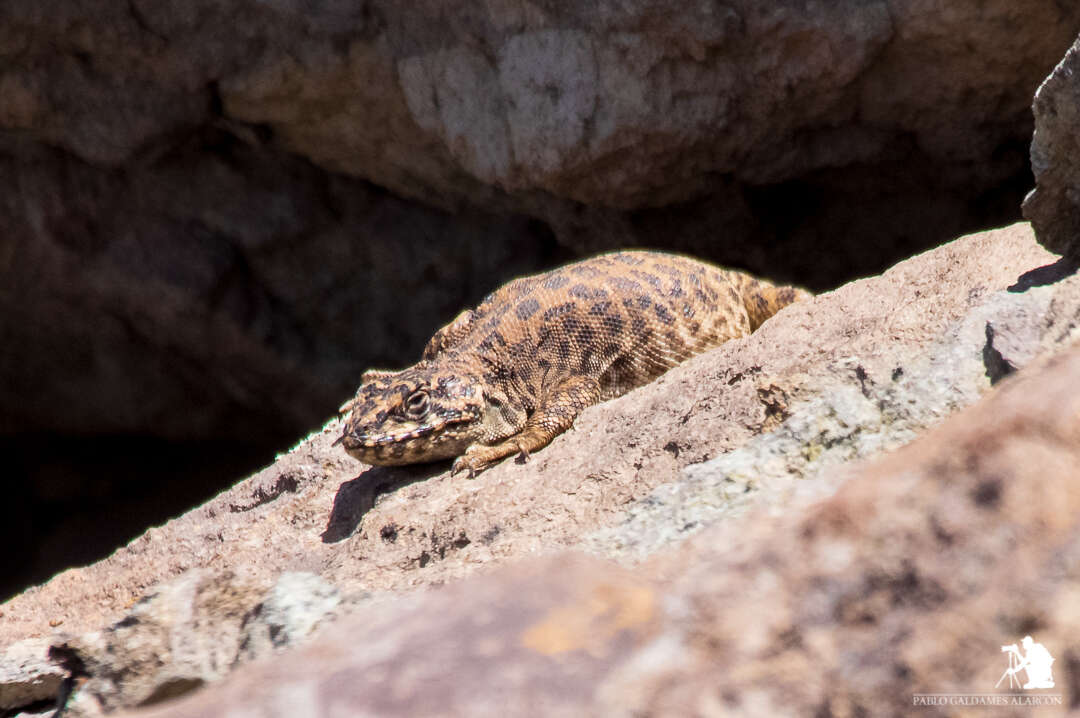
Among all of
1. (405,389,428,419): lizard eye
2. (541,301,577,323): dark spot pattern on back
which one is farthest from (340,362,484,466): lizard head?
(541,301,577,323): dark spot pattern on back

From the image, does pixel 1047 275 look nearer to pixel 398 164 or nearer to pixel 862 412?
pixel 862 412

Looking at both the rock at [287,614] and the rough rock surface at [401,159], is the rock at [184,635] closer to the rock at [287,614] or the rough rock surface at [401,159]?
the rock at [287,614]

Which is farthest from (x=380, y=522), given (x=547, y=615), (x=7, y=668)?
(x=547, y=615)

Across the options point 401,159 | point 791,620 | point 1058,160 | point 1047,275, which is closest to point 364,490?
point 1047,275

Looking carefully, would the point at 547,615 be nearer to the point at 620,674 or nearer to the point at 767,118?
the point at 620,674

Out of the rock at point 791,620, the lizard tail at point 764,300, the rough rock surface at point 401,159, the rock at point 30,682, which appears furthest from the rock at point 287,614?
the rough rock surface at point 401,159
